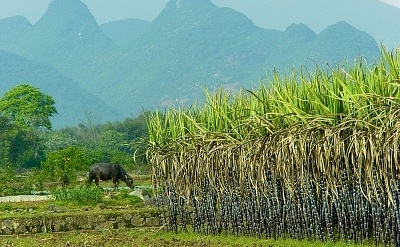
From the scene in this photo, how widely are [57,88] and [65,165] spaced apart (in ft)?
524

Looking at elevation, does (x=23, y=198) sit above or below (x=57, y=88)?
below

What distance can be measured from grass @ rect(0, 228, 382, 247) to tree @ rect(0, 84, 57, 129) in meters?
50.0

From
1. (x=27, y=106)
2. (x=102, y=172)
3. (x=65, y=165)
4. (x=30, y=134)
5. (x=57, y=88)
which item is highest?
(x=57, y=88)

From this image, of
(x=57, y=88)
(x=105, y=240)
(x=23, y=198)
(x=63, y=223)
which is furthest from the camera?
(x=57, y=88)

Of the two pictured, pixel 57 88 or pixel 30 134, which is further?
pixel 57 88

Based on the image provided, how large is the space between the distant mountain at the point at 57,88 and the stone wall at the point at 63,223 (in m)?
153

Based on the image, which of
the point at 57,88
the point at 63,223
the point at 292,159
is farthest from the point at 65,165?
the point at 57,88

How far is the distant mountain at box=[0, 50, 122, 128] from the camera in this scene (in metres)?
172

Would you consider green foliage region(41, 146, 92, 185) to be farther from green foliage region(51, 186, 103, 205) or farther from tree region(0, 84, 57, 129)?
tree region(0, 84, 57, 129)

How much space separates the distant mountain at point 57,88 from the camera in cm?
17225

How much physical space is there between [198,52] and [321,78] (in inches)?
7097

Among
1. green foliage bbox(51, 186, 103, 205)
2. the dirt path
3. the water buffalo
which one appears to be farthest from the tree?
green foliage bbox(51, 186, 103, 205)

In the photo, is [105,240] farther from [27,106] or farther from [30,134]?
[27,106]

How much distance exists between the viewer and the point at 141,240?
12773 mm
